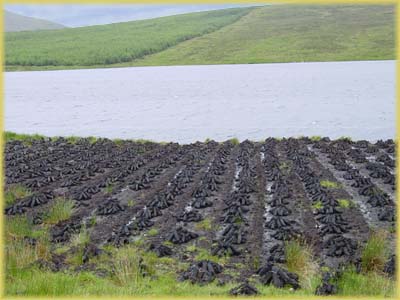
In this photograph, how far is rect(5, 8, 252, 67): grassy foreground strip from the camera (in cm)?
10031

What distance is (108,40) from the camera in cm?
12075

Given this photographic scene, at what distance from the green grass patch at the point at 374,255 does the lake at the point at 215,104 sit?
19.3 metres

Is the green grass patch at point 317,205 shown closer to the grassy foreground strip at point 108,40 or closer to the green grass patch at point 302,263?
the green grass patch at point 302,263

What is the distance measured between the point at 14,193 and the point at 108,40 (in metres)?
110

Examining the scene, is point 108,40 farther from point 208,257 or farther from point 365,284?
point 365,284

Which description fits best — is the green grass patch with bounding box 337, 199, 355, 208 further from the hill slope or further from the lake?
the hill slope

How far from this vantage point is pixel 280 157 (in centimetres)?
2106

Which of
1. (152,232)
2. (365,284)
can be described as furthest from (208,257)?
(365,284)

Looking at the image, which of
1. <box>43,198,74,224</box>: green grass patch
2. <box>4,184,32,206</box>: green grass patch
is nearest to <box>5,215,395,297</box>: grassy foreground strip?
<box>43,198,74,224</box>: green grass patch

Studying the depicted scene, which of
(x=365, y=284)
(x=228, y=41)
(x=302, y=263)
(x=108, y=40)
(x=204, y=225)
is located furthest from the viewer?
(x=108, y=40)

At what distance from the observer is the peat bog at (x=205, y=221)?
8672mm

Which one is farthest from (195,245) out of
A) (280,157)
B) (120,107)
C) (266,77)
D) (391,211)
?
(266,77)

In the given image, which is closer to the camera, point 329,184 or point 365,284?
point 365,284

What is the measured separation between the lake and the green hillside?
14.7 m
